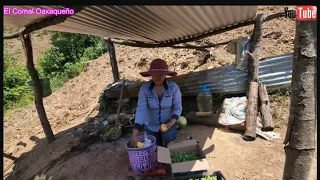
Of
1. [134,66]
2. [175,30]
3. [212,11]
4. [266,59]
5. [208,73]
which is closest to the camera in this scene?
[212,11]

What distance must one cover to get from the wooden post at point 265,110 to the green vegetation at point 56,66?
8.98 metres

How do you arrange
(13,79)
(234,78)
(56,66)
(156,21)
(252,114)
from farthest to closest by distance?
(56,66) < (13,79) < (234,78) < (252,114) < (156,21)

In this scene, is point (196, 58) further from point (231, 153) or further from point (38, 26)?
point (38, 26)

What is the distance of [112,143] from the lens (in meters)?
5.33

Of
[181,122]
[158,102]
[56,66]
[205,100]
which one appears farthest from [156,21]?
[56,66]

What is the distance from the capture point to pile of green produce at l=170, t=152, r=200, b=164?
11.5 feet

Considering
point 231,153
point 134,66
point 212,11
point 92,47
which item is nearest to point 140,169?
point 231,153

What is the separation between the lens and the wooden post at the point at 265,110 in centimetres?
495

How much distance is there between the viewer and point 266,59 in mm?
5691

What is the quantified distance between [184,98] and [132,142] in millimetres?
3200

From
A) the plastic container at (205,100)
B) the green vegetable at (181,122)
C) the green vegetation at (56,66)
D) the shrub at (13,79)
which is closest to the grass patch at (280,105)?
the plastic container at (205,100)

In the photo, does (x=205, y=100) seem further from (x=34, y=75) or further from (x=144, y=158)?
(x=34, y=75)

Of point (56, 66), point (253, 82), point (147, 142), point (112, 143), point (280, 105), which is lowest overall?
point (112, 143)

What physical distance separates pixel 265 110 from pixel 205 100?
4.31 ft
